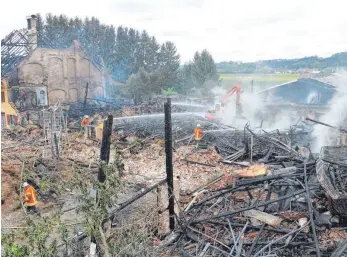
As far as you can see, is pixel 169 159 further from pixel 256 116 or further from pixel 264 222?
pixel 256 116

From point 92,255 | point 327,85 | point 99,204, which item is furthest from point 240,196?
point 327,85

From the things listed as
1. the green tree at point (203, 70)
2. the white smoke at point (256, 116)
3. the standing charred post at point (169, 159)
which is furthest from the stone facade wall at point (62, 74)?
the standing charred post at point (169, 159)

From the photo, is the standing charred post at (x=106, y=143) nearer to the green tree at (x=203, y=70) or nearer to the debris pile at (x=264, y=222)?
the debris pile at (x=264, y=222)

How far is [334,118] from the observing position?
2473 cm

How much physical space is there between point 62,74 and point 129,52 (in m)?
17.3

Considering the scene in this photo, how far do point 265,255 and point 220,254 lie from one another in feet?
2.79

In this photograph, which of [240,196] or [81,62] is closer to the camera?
[240,196]

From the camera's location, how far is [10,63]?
3028 cm

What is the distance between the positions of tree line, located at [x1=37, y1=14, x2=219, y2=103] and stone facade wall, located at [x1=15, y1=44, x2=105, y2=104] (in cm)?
816

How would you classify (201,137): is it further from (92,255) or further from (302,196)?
Answer: (92,255)

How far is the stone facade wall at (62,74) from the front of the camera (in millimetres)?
30594

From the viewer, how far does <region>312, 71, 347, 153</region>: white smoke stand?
698 inches

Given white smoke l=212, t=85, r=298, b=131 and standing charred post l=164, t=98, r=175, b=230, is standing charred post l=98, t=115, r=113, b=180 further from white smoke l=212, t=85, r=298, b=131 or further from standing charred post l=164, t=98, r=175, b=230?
white smoke l=212, t=85, r=298, b=131

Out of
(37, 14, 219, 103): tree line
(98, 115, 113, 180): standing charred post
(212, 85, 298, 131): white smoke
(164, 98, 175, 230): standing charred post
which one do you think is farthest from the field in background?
(98, 115, 113, 180): standing charred post
